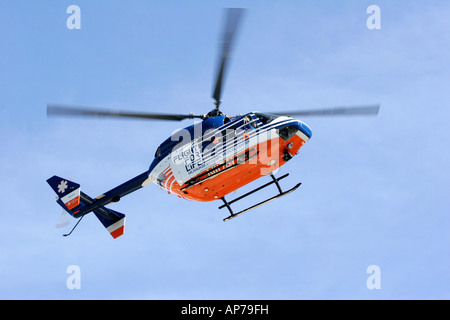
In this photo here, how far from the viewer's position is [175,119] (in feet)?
50.7

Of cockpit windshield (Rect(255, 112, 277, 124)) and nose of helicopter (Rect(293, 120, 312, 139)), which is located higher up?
cockpit windshield (Rect(255, 112, 277, 124))

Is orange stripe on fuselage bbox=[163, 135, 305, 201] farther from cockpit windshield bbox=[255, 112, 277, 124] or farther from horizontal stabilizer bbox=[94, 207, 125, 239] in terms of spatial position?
horizontal stabilizer bbox=[94, 207, 125, 239]

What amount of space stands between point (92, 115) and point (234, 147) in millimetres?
3458

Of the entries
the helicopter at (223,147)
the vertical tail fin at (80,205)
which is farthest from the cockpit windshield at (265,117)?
the vertical tail fin at (80,205)

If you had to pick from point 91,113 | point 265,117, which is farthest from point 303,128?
point 91,113

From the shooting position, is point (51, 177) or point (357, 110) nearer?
point (357, 110)

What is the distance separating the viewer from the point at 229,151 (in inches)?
579

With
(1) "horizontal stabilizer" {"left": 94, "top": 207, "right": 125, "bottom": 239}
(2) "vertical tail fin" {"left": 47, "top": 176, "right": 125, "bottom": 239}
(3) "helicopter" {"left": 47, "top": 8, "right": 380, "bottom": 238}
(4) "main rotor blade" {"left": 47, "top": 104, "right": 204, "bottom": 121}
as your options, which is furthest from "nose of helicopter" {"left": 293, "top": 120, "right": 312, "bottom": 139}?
(1) "horizontal stabilizer" {"left": 94, "top": 207, "right": 125, "bottom": 239}

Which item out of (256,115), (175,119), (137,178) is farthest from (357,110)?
(137,178)

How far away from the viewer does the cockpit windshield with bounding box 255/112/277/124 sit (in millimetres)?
14867

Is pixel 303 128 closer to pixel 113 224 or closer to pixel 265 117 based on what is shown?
pixel 265 117

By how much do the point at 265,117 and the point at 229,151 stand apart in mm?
1222

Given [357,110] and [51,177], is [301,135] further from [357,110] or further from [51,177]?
[51,177]

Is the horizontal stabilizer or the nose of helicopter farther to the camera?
the horizontal stabilizer
